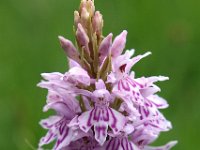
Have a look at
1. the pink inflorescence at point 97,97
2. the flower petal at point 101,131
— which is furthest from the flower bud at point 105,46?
the flower petal at point 101,131

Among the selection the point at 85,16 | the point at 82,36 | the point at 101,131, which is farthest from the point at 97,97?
the point at 85,16

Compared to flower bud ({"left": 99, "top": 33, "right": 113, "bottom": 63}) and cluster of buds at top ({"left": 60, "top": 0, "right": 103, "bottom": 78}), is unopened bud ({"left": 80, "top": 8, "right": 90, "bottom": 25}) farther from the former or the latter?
flower bud ({"left": 99, "top": 33, "right": 113, "bottom": 63})

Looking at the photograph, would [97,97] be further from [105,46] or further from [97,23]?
[97,23]

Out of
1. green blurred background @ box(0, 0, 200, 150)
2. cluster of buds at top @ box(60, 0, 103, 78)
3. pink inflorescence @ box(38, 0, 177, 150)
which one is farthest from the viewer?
green blurred background @ box(0, 0, 200, 150)

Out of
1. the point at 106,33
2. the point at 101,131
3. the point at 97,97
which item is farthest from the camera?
the point at 106,33

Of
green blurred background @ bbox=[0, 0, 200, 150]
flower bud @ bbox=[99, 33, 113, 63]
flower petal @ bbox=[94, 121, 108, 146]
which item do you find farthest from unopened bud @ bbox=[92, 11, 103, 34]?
green blurred background @ bbox=[0, 0, 200, 150]

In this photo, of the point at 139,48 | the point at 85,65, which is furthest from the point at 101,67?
the point at 139,48
